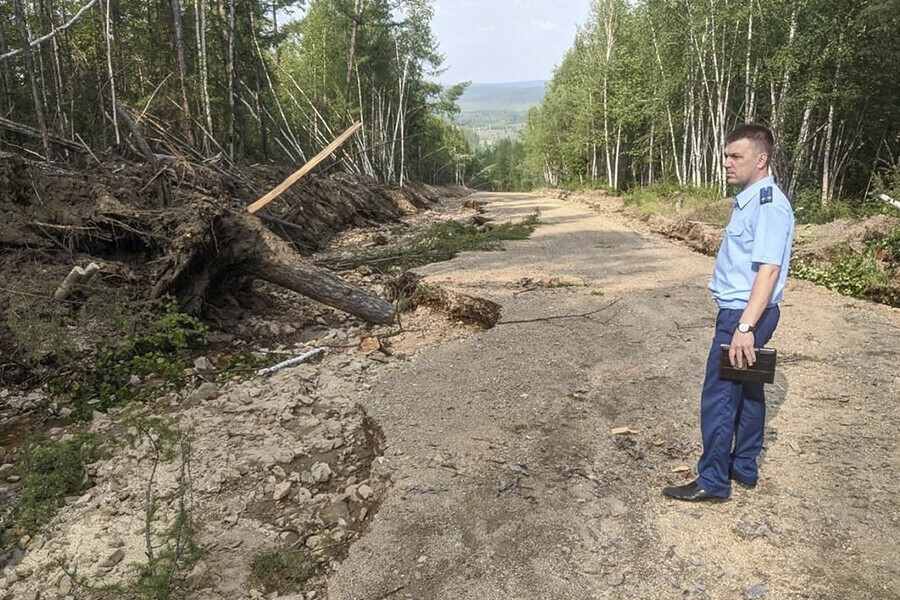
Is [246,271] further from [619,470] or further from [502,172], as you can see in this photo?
[502,172]

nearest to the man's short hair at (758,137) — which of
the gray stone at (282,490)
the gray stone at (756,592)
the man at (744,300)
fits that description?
the man at (744,300)

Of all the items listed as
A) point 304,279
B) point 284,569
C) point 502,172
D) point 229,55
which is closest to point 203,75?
point 229,55

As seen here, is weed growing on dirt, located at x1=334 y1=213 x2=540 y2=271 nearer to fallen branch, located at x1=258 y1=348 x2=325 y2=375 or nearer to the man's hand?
fallen branch, located at x1=258 y1=348 x2=325 y2=375

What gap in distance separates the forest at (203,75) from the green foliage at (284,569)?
322 centimetres

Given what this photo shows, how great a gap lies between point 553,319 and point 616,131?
27.3m

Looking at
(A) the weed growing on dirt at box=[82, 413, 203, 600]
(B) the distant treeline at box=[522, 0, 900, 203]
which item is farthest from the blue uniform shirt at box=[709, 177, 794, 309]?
(B) the distant treeline at box=[522, 0, 900, 203]

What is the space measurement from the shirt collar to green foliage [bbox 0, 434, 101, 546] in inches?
165

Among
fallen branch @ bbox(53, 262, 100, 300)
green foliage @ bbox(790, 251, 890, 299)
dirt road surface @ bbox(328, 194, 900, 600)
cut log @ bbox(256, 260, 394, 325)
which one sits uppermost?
fallen branch @ bbox(53, 262, 100, 300)

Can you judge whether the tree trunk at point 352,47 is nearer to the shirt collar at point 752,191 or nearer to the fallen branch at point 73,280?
the fallen branch at point 73,280

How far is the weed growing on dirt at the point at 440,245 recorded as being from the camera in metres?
9.12

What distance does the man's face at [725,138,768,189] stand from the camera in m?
2.43

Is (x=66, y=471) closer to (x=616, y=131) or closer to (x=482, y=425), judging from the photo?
(x=482, y=425)

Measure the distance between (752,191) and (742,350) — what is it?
0.77 metres

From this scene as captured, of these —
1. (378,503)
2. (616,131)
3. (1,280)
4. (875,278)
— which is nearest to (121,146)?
(1,280)
